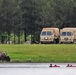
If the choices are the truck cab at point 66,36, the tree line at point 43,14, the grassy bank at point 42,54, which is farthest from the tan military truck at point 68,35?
the grassy bank at point 42,54

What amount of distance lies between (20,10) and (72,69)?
156ft

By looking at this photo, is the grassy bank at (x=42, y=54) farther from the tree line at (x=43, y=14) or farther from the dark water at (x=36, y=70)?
the tree line at (x=43, y=14)

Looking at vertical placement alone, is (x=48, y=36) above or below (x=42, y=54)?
above

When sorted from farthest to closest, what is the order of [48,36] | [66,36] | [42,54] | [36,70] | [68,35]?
[68,35] < [48,36] < [66,36] < [42,54] < [36,70]

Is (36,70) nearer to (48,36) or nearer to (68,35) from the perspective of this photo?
(48,36)

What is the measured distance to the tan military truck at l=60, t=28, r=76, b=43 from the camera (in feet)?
232

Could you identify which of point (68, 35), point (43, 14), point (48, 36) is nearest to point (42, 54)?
point (48, 36)

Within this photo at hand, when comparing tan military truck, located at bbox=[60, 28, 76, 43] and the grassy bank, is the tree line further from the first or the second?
the grassy bank

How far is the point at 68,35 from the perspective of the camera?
234 ft

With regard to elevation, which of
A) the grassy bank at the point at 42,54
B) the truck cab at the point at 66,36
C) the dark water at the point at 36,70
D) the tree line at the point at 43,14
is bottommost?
the dark water at the point at 36,70

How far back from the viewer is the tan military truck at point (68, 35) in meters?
70.8

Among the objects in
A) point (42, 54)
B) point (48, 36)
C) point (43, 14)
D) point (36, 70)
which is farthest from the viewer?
point (43, 14)

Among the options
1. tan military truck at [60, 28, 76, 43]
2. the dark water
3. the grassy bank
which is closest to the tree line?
tan military truck at [60, 28, 76, 43]

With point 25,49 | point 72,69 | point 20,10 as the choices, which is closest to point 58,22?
point 20,10
